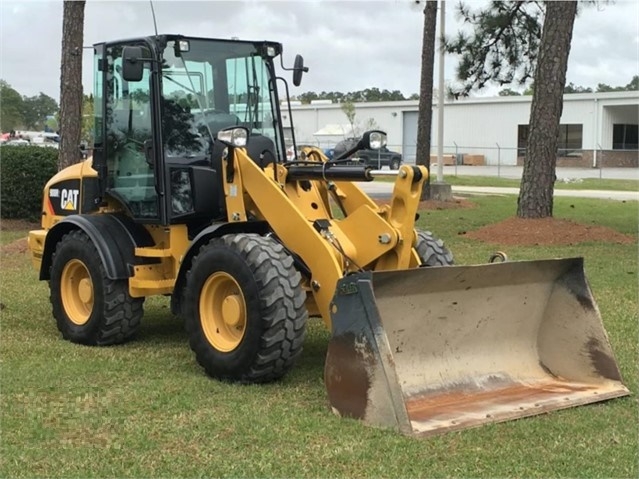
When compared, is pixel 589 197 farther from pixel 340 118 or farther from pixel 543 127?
pixel 340 118

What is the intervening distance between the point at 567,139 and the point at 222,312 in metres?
51.6

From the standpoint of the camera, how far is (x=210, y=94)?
7.05 metres

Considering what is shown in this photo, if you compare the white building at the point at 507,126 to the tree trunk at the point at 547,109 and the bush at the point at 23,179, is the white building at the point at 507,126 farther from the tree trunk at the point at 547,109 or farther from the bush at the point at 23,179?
the tree trunk at the point at 547,109

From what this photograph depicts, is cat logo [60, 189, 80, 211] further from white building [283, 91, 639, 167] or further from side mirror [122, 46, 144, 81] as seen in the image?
white building [283, 91, 639, 167]

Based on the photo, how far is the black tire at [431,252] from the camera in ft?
21.8

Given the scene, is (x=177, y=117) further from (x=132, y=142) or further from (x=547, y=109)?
(x=547, y=109)

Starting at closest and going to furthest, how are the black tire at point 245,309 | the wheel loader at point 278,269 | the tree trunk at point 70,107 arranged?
1. the wheel loader at point 278,269
2. the black tire at point 245,309
3. the tree trunk at point 70,107

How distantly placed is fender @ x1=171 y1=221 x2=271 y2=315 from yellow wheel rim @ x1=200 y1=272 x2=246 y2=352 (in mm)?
356

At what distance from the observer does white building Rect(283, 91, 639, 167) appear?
5106 cm

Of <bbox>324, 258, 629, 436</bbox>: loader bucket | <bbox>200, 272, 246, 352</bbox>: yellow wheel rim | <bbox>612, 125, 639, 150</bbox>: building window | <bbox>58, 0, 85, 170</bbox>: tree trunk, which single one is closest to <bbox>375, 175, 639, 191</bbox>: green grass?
<bbox>612, 125, 639, 150</bbox>: building window

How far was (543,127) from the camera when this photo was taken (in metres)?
14.5

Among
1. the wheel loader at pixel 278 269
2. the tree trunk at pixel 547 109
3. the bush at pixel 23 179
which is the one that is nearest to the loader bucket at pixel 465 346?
the wheel loader at pixel 278 269

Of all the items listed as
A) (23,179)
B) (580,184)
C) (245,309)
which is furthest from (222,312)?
(580,184)

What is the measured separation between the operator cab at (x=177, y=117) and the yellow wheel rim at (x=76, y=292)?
682 mm
